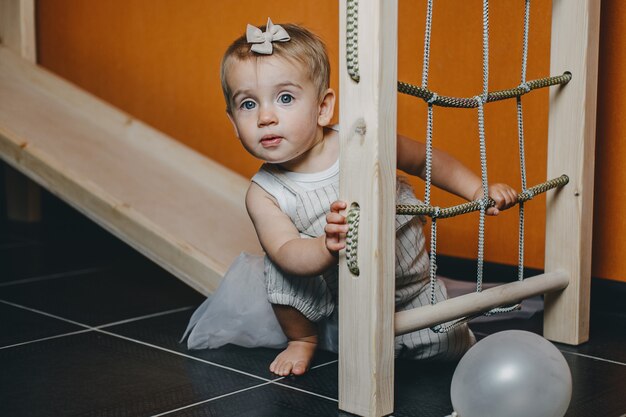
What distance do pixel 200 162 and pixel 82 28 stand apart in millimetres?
810

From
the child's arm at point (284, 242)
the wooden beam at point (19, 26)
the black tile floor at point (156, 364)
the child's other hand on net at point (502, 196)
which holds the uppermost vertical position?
the wooden beam at point (19, 26)

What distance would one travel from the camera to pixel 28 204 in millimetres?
2551

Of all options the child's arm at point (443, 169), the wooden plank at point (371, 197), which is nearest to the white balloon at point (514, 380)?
the wooden plank at point (371, 197)

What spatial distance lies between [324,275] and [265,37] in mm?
383

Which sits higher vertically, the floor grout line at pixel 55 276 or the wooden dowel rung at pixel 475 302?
the wooden dowel rung at pixel 475 302

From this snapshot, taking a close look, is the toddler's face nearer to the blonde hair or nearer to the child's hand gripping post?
the blonde hair

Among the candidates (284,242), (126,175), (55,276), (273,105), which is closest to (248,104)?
(273,105)

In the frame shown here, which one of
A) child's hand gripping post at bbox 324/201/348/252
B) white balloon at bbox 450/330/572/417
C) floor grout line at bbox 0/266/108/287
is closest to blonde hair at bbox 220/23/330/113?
child's hand gripping post at bbox 324/201/348/252

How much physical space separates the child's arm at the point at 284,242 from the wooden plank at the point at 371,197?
0.23 ft

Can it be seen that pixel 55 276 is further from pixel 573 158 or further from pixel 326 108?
pixel 573 158

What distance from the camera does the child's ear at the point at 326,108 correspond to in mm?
1248

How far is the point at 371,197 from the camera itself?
0.99 metres

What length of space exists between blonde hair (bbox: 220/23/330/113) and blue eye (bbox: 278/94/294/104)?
5 centimetres

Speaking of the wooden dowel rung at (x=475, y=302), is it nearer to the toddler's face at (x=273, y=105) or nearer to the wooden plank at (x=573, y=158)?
the wooden plank at (x=573, y=158)
